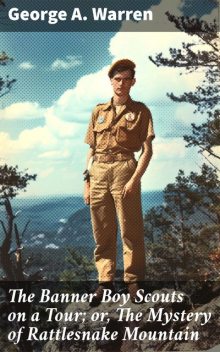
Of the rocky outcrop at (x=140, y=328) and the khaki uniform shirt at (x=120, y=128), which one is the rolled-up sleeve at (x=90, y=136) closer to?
the khaki uniform shirt at (x=120, y=128)

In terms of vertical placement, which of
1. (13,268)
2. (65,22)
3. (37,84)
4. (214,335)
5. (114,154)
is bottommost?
(214,335)

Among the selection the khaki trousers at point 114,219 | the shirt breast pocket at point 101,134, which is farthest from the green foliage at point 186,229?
the shirt breast pocket at point 101,134

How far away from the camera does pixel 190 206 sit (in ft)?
22.1

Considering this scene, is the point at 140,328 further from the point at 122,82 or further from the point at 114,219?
the point at 122,82

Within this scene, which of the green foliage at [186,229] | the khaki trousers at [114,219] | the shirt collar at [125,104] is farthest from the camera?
the green foliage at [186,229]

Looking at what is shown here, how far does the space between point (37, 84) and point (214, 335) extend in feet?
9.02

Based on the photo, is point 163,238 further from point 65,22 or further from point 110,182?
point 65,22

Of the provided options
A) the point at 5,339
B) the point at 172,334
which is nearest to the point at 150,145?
the point at 172,334

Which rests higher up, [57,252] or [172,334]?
[57,252]

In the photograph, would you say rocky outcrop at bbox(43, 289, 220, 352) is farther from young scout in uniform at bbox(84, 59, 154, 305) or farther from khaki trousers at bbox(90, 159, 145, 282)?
khaki trousers at bbox(90, 159, 145, 282)

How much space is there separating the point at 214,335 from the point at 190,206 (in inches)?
46.6

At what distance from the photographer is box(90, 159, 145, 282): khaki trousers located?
6.27 meters

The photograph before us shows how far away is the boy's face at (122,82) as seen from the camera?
20.8 feet

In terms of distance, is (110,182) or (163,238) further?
(163,238)
